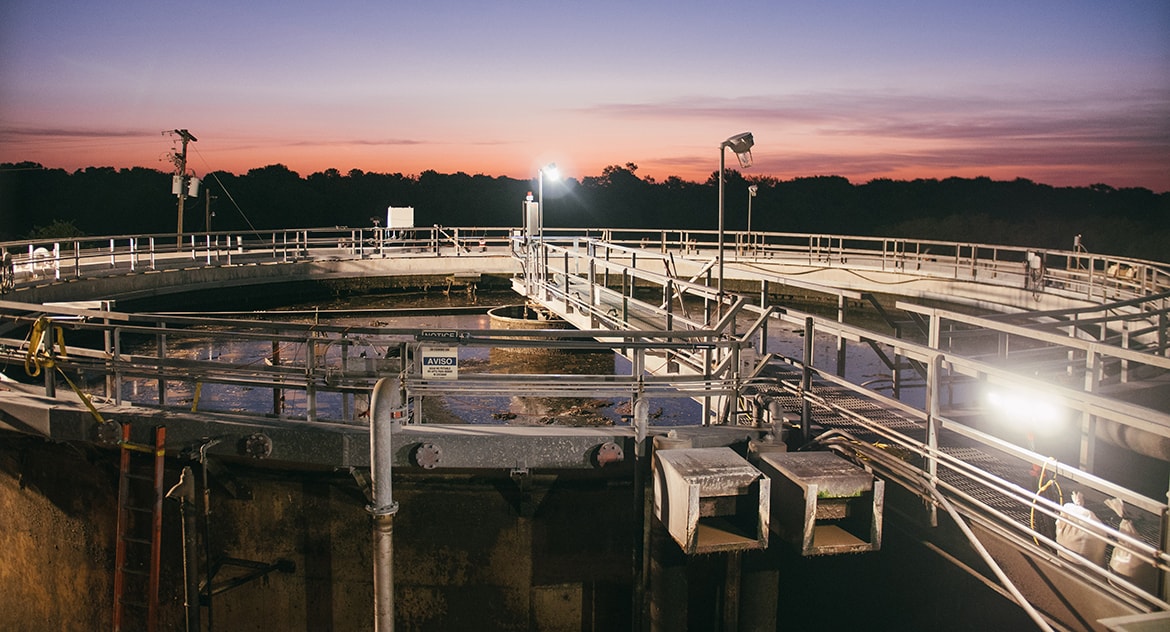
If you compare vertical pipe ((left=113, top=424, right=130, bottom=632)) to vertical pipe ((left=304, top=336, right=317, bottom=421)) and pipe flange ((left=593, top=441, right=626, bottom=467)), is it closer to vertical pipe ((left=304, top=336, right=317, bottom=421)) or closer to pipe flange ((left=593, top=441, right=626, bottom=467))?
vertical pipe ((left=304, top=336, right=317, bottom=421))

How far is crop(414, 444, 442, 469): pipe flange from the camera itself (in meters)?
8.36

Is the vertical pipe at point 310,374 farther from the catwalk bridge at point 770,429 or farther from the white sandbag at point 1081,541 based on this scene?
the white sandbag at point 1081,541

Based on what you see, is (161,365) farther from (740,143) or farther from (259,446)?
(740,143)

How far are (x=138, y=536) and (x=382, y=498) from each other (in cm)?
341

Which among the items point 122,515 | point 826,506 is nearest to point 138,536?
point 122,515

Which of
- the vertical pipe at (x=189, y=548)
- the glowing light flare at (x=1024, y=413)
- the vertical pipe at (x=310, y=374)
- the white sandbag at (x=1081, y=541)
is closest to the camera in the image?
the white sandbag at (x=1081, y=541)

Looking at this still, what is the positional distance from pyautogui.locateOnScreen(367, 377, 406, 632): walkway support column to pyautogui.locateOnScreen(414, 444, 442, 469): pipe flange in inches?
20.3

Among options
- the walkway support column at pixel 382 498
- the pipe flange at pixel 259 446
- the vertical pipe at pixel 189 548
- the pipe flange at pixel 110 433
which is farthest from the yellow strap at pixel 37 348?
the walkway support column at pixel 382 498

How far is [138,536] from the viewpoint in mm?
9344

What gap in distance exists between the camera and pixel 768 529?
6.83 meters

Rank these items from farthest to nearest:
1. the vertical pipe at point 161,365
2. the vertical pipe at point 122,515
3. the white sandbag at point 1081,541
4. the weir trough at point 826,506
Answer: the vertical pipe at point 161,365
the vertical pipe at point 122,515
the weir trough at point 826,506
the white sandbag at point 1081,541

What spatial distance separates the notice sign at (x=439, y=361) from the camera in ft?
27.8

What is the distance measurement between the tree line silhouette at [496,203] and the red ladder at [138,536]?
95028 millimetres

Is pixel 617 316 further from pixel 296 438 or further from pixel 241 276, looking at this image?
pixel 241 276
